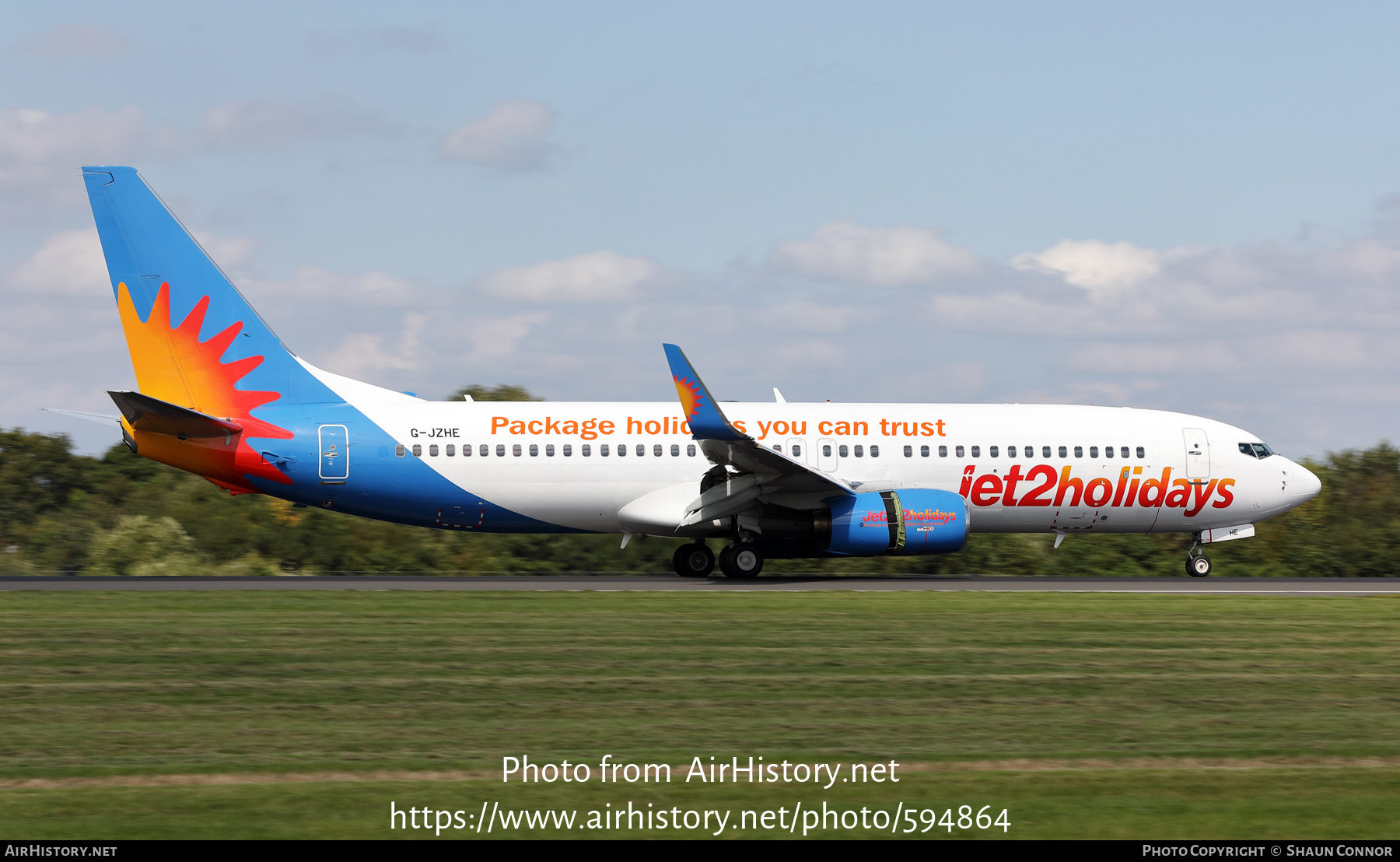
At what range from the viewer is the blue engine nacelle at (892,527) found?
24000mm

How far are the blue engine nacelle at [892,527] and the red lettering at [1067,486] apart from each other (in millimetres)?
3328

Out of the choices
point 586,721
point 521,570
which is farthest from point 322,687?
point 521,570

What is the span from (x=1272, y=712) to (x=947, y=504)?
539 inches

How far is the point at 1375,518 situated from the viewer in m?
34.9

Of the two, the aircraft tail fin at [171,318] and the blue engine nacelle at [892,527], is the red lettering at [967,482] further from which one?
the aircraft tail fin at [171,318]

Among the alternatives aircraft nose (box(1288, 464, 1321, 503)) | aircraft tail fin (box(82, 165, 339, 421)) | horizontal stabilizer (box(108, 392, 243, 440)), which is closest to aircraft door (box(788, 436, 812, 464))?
aircraft tail fin (box(82, 165, 339, 421))

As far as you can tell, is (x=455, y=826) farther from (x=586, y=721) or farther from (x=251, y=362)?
(x=251, y=362)

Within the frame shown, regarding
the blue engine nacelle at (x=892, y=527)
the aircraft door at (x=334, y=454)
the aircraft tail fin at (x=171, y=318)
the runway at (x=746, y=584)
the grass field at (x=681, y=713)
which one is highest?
the aircraft tail fin at (x=171, y=318)

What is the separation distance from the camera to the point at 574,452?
82.8 ft

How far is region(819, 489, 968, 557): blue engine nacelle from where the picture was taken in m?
24.0

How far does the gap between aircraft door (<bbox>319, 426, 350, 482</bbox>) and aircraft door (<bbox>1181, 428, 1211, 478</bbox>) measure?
1642 cm

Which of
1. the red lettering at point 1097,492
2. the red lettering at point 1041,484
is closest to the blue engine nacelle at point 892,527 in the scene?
the red lettering at point 1041,484

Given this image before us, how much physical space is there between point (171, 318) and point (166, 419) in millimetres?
2251
